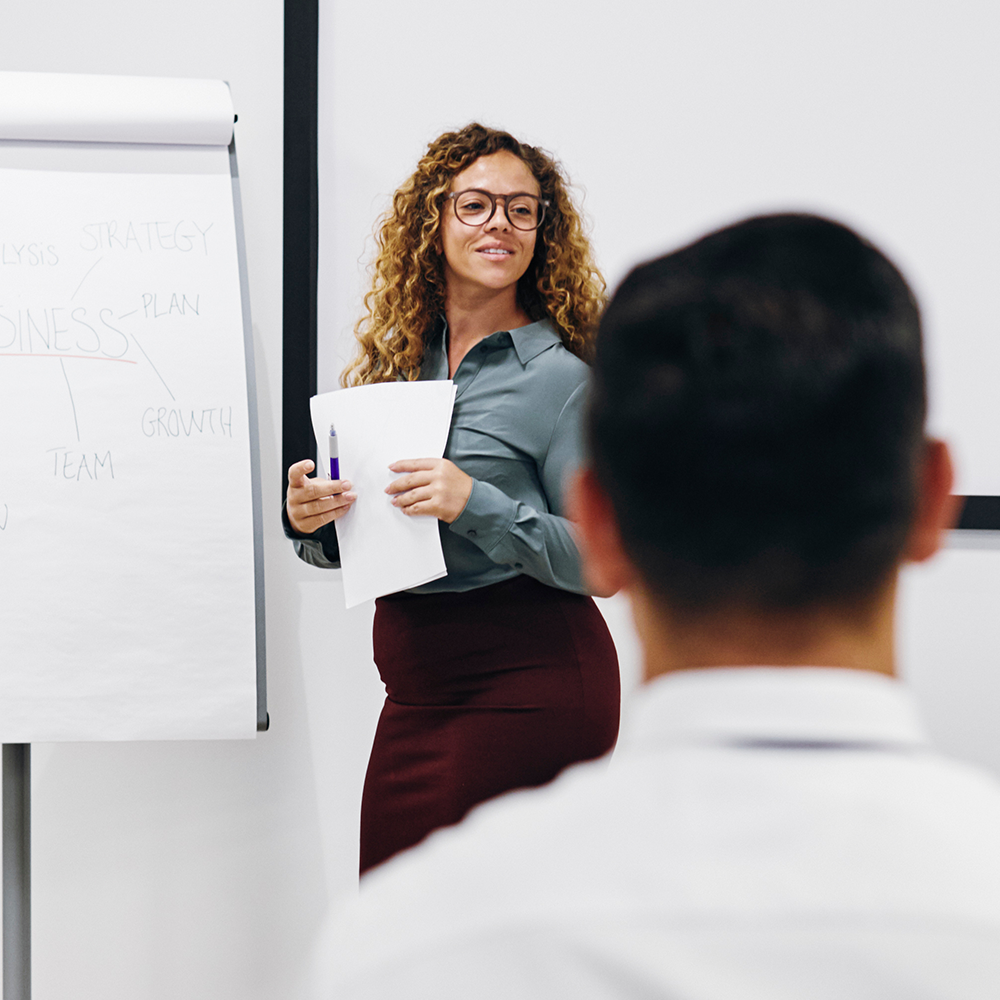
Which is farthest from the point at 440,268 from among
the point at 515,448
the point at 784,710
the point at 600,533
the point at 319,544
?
the point at 784,710

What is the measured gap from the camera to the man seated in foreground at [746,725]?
290 millimetres

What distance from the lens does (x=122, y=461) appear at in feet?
4.89

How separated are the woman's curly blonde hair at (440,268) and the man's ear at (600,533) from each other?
103 cm

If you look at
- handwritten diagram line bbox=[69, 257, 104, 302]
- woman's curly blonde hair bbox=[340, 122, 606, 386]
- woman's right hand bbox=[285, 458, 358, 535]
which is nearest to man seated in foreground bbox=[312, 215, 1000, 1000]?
woman's right hand bbox=[285, 458, 358, 535]

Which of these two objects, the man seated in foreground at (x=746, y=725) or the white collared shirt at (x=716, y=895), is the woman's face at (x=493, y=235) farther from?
the white collared shirt at (x=716, y=895)

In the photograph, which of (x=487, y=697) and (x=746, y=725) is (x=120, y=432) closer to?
(x=487, y=697)

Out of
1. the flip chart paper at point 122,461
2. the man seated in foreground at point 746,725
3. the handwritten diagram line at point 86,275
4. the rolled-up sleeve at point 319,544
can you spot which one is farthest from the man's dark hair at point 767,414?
the handwritten diagram line at point 86,275

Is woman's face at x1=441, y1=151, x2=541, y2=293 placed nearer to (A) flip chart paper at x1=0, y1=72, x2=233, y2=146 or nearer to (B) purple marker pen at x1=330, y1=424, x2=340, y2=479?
(B) purple marker pen at x1=330, y1=424, x2=340, y2=479

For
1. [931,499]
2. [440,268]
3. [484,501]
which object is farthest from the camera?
[440,268]

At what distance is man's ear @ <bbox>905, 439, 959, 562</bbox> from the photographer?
395mm

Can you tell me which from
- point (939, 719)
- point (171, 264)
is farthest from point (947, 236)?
point (171, 264)

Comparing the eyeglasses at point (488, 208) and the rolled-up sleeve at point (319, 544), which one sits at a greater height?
the eyeglasses at point (488, 208)

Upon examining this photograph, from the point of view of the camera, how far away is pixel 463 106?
1.76 m

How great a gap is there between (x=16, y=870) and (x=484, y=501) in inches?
39.3
